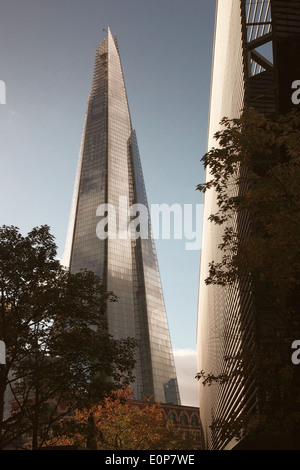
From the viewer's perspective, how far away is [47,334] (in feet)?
92.7

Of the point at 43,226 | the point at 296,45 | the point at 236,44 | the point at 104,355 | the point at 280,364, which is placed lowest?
the point at 280,364

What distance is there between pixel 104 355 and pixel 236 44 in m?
19.9

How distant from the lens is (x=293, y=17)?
2712 cm

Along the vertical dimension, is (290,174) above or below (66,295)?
below

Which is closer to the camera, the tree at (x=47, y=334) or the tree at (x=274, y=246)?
the tree at (x=274, y=246)

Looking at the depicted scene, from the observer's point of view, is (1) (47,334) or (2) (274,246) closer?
(2) (274,246)

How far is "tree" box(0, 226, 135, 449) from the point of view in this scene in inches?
1046

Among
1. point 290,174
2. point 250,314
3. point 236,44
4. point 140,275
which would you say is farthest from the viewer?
point 140,275

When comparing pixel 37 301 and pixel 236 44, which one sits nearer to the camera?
pixel 37 301

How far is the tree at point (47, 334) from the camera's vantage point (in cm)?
2656

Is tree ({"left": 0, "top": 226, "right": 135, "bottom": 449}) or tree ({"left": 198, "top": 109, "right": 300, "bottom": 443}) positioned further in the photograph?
tree ({"left": 0, "top": 226, "right": 135, "bottom": 449})

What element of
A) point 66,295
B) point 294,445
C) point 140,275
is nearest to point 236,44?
point 66,295

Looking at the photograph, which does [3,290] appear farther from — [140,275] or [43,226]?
[140,275]

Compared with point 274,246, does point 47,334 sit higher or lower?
higher
